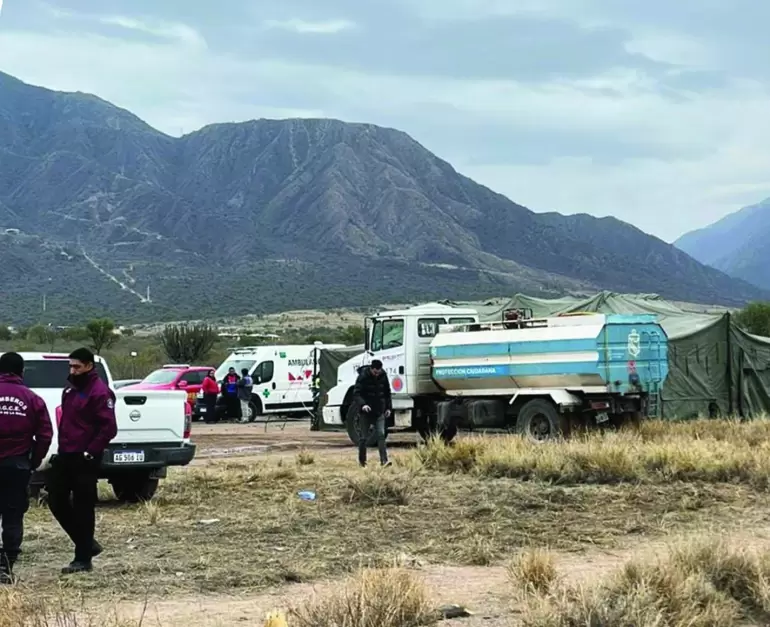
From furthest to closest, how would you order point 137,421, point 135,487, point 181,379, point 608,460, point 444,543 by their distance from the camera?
1. point 181,379
2. point 608,460
3. point 135,487
4. point 137,421
5. point 444,543

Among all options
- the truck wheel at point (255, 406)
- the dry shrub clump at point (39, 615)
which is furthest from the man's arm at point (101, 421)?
the truck wheel at point (255, 406)

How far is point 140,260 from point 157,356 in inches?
2682

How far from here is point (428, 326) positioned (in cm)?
2228

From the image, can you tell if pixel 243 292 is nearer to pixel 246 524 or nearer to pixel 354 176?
pixel 354 176

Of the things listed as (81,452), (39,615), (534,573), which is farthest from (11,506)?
(534,573)

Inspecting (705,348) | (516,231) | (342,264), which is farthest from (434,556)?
(516,231)

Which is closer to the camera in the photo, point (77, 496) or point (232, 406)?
point (77, 496)

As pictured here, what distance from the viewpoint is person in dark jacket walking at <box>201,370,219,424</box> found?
32438 mm

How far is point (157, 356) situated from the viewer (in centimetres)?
5697

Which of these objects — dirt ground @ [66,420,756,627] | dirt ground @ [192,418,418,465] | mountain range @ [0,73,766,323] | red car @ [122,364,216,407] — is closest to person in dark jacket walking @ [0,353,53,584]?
dirt ground @ [66,420,756,627]

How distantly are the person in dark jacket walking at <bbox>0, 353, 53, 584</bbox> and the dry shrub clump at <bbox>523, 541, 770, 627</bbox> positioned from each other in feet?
13.2

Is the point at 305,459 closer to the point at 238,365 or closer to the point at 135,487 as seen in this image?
the point at 135,487

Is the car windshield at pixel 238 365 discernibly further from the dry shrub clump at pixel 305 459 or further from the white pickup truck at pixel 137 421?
the white pickup truck at pixel 137 421

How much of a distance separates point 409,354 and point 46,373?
9954 mm
